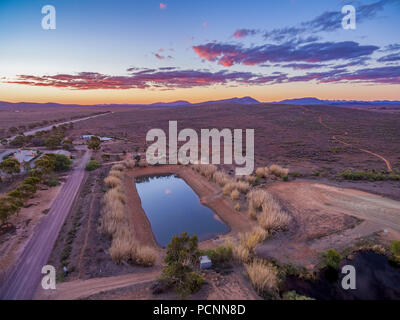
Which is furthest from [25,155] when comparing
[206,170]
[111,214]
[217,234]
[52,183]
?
[217,234]

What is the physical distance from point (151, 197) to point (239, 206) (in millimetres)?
7900

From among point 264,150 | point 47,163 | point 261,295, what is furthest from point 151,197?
point 264,150

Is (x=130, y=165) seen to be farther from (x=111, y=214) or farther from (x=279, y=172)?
(x=279, y=172)

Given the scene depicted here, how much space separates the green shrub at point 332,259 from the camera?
839cm

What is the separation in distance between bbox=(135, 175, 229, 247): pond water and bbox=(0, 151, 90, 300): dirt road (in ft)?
17.5

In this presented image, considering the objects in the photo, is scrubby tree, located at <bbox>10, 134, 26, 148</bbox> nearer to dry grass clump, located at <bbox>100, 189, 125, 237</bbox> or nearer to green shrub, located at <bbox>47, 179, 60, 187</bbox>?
green shrub, located at <bbox>47, 179, 60, 187</bbox>

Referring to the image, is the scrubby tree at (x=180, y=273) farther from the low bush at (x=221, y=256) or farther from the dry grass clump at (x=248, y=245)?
the dry grass clump at (x=248, y=245)

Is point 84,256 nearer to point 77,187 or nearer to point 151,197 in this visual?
point 151,197

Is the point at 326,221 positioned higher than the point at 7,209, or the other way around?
the point at 7,209

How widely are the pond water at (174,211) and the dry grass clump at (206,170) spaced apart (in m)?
2.18

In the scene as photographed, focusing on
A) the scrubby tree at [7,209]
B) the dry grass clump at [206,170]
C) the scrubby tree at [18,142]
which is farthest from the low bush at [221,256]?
the scrubby tree at [18,142]

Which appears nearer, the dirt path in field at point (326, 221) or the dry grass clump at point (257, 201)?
the dirt path in field at point (326, 221)

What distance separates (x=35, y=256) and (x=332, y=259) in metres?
13.0

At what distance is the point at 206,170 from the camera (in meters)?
20.7
